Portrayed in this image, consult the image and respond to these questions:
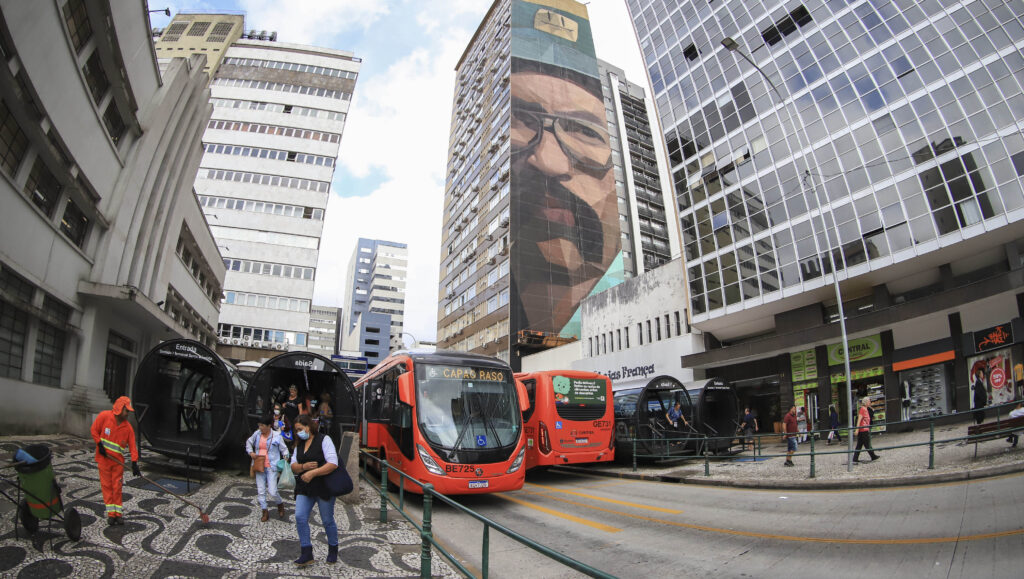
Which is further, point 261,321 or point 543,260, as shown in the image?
point 543,260

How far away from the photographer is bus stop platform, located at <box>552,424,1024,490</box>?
992cm

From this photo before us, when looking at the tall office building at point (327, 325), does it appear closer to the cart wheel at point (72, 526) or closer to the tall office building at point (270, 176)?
the tall office building at point (270, 176)

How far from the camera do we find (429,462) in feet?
31.3

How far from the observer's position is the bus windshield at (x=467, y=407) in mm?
9945

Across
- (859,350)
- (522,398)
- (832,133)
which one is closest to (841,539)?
(522,398)

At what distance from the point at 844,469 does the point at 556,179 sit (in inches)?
2030

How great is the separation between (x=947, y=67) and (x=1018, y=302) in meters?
10.8

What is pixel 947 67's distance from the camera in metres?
22.7

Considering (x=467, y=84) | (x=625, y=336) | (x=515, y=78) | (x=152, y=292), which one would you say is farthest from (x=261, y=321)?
(x=467, y=84)

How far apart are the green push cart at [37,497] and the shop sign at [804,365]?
98.4ft

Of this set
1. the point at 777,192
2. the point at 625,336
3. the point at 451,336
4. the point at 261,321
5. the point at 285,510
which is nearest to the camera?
the point at 285,510

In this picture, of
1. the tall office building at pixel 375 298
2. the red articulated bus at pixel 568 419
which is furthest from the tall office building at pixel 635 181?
the tall office building at pixel 375 298

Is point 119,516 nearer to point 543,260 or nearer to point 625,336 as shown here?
point 625,336

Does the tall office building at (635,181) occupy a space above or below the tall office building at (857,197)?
above
